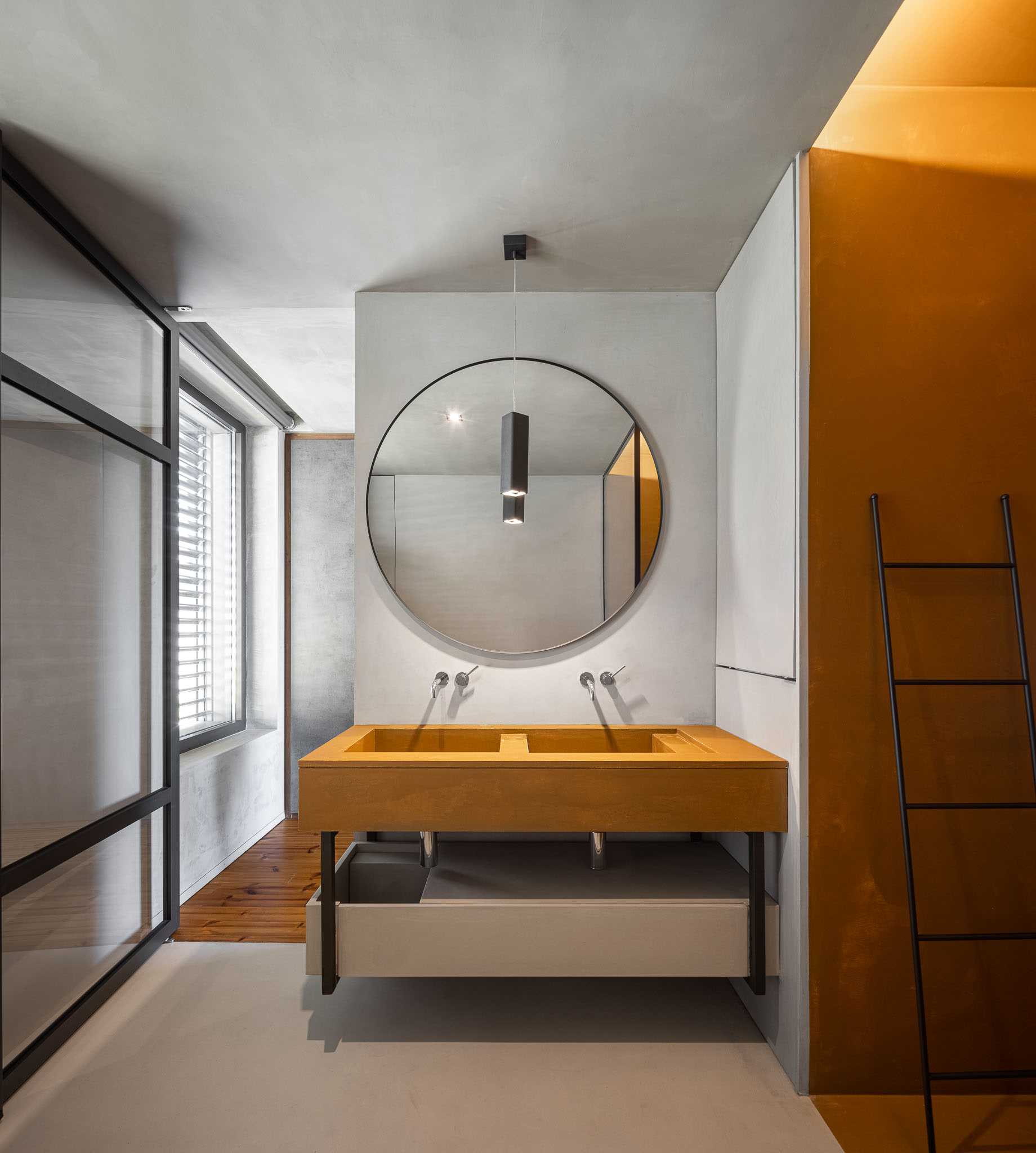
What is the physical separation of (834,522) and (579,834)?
149 centimetres

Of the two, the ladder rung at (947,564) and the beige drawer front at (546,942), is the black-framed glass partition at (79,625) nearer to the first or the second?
the beige drawer front at (546,942)

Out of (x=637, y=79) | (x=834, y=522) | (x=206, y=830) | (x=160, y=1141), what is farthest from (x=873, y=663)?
(x=206, y=830)

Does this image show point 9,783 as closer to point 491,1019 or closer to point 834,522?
point 491,1019

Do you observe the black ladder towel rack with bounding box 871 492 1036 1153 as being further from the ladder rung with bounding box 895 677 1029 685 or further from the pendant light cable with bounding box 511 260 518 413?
the pendant light cable with bounding box 511 260 518 413

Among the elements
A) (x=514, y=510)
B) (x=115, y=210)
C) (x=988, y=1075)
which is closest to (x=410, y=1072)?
(x=988, y=1075)

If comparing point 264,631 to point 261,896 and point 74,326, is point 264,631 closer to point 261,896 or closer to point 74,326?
point 261,896

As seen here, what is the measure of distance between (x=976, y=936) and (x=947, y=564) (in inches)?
35.9

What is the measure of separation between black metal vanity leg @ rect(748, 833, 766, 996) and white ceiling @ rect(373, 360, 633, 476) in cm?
140

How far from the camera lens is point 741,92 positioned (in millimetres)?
1747

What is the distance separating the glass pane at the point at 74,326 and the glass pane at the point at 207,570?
3.56ft

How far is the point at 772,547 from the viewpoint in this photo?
2174mm

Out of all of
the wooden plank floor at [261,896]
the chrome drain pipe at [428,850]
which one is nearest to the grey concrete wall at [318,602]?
the wooden plank floor at [261,896]

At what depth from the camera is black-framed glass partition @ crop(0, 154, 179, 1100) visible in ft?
6.56

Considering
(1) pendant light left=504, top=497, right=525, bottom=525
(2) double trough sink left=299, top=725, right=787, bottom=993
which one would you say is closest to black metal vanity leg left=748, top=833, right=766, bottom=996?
(2) double trough sink left=299, top=725, right=787, bottom=993
